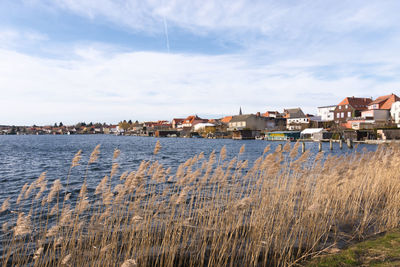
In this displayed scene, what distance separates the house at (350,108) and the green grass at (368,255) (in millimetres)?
99701

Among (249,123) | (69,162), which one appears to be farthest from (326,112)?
(69,162)

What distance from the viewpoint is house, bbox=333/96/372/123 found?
95.3m

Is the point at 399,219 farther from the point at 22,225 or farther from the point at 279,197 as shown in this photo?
the point at 22,225

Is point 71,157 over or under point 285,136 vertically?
under

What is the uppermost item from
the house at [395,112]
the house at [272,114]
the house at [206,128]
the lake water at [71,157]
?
the house at [272,114]

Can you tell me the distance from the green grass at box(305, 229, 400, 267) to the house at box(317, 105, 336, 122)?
352 ft

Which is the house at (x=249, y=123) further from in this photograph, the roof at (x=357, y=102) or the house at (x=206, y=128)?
the roof at (x=357, y=102)

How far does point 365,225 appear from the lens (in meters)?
8.63

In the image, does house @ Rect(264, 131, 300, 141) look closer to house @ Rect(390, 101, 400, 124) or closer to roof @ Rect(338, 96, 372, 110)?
roof @ Rect(338, 96, 372, 110)

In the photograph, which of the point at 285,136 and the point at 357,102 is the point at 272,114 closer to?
the point at 357,102

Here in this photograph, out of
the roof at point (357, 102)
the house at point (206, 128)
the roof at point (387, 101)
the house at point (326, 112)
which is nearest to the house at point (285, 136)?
the roof at point (357, 102)

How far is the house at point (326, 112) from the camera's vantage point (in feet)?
348

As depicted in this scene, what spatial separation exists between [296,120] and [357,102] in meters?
Result: 28.2

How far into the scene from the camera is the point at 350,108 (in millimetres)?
95438
